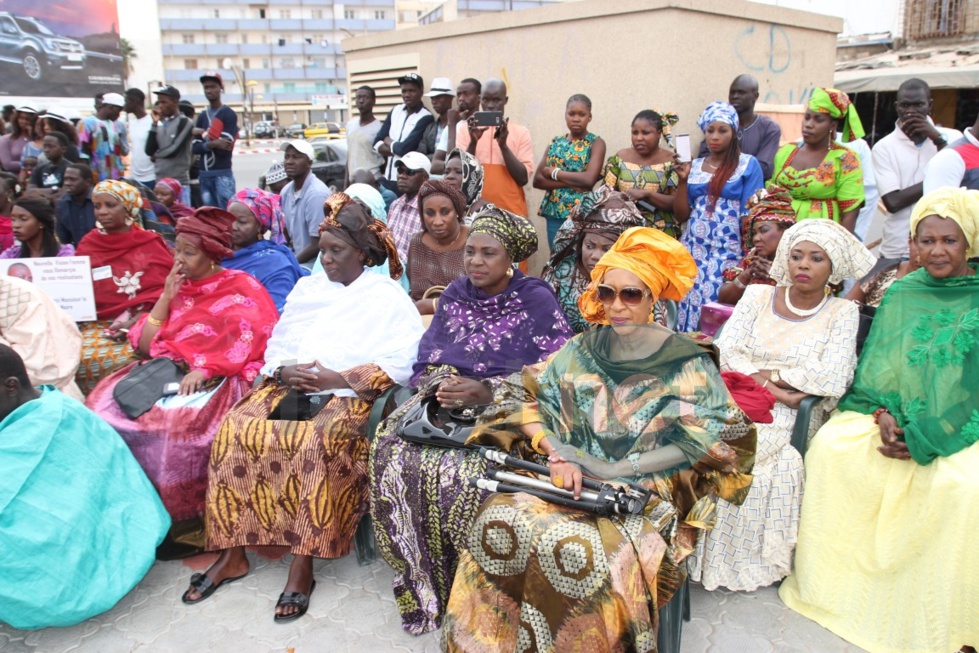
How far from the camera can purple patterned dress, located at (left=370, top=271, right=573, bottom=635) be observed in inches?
116

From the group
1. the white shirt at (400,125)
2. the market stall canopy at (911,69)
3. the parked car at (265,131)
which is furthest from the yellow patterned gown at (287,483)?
the parked car at (265,131)

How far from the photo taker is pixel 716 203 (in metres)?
4.94

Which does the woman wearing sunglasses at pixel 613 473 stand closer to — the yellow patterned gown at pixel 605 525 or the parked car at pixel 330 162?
the yellow patterned gown at pixel 605 525

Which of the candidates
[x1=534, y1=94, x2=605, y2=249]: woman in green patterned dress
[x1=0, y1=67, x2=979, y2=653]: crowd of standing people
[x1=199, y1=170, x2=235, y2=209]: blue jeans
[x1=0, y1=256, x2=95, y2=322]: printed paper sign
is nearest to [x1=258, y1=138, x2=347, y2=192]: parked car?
[x1=199, y1=170, x2=235, y2=209]: blue jeans

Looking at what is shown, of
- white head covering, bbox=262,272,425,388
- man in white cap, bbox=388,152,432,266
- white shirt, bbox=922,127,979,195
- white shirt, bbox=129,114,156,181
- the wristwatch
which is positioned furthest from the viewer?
white shirt, bbox=129,114,156,181

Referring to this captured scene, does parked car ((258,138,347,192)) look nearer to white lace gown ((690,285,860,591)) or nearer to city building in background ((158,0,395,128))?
white lace gown ((690,285,860,591))

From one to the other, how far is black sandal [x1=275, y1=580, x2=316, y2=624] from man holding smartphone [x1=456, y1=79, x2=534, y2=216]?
3.78 metres

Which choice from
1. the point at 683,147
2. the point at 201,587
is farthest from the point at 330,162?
the point at 201,587

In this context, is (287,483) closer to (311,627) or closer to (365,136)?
(311,627)

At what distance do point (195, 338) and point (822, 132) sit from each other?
4027 mm

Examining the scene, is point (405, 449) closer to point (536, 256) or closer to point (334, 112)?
point (536, 256)

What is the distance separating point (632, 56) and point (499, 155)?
146 cm

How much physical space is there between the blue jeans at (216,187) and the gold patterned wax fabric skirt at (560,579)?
24.1 feet

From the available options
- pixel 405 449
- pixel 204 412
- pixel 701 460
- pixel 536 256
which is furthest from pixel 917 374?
pixel 536 256
